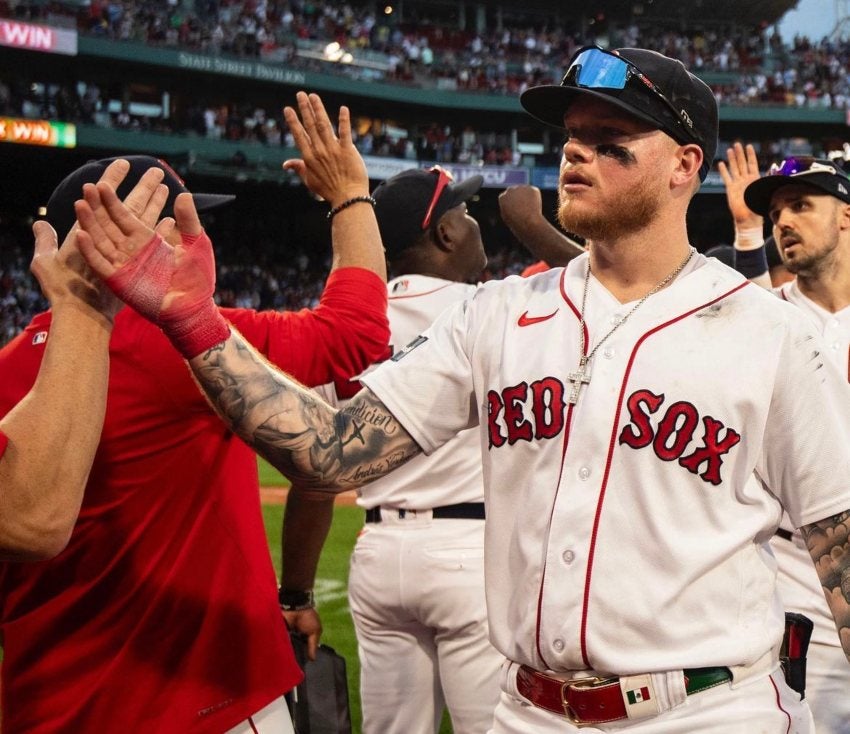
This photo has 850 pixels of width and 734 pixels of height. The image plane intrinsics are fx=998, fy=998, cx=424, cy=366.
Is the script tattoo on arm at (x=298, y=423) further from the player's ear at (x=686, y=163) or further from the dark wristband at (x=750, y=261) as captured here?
the dark wristband at (x=750, y=261)

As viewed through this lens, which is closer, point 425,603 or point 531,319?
point 531,319

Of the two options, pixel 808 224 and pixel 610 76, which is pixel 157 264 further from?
pixel 808 224

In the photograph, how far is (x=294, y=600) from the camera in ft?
11.3

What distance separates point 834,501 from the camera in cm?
206

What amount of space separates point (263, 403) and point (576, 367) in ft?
2.21

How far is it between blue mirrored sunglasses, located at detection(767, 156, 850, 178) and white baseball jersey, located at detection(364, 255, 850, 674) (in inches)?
87.4

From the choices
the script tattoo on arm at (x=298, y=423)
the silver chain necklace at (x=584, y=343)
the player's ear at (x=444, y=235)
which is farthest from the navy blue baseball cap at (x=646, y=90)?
the player's ear at (x=444, y=235)

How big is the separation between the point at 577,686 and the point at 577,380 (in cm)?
63

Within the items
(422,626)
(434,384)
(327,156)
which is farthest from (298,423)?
(422,626)

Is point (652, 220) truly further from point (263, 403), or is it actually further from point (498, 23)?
point (498, 23)

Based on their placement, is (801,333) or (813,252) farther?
(813,252)

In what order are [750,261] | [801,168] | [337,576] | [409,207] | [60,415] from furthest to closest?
[337,576], [750,261], [801,168], [409,207], [60,415]

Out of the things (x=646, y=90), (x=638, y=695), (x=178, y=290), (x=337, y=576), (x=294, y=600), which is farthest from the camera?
(x=337, y=576)

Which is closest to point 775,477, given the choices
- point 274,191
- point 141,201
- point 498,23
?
point 141,201
